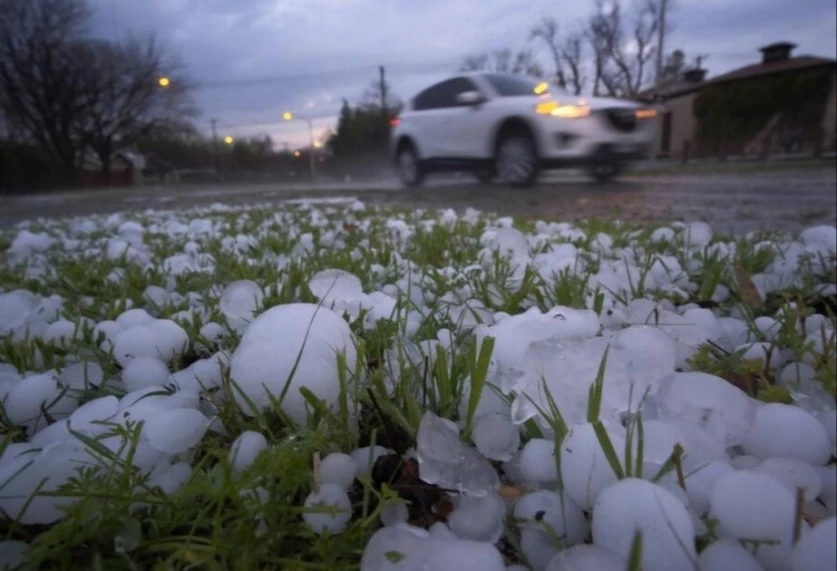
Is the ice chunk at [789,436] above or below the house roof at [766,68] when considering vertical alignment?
below

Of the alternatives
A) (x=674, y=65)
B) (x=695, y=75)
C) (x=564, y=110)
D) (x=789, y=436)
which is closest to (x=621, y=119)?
(x=564, y=110)

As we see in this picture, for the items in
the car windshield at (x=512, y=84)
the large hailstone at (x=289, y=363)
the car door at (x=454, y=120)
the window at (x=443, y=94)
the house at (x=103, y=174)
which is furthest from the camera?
the house at (x=103, y=174)

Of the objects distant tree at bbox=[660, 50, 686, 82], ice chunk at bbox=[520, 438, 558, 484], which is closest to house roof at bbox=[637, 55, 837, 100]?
distant tree at bbox=[660, 50, 686, 82]

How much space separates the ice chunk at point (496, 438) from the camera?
2.15ft

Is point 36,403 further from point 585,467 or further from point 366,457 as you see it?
point 585,467

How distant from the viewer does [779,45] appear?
26.4 m

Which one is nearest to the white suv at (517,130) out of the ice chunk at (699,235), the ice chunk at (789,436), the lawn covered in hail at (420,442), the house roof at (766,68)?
the ice chunk at (699,235)

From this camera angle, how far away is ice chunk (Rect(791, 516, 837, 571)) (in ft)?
1.32

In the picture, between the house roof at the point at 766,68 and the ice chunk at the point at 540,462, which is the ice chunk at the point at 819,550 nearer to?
the ice chunk at the point at 540,462

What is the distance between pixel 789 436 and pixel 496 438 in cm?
30

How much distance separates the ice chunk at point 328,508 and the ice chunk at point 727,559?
0.33 metres

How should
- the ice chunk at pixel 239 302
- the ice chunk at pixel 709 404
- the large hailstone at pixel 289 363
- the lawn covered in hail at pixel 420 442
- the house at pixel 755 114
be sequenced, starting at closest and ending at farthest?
1. the lawn covered in hail at pixel 420 442
2. the ice chunk at pixel 709 404
3. the large hailstone at pixel 289 363
4. the ice chunk at pixel 239 302
5. the house at pixel 755 114

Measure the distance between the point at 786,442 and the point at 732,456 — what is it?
0.24 ft

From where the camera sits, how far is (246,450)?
64 cm
